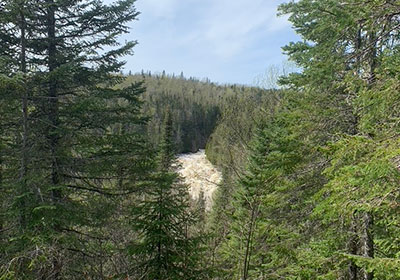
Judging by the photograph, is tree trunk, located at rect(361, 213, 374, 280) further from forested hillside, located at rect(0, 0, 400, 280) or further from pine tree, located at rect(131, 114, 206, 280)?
pine tree, located at rect(131, 114, 206, 280)

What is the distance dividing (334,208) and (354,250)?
325 centimetres

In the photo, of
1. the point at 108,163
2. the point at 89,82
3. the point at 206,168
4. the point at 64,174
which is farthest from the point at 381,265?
the point at 206,168

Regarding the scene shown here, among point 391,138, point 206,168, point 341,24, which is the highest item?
point 341,24

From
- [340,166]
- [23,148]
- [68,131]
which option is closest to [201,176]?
[68,131]

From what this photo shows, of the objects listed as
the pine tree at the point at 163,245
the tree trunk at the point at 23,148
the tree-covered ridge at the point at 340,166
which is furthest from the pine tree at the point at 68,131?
→ the tree-covered ridge at the point at 340,166

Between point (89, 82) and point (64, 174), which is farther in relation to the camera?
point (89, 82)

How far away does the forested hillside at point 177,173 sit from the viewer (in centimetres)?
320

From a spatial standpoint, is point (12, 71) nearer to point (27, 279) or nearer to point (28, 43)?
point (28, 43)

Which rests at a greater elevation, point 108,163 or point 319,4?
point 319,4

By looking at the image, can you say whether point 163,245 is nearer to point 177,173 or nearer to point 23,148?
point 177,173

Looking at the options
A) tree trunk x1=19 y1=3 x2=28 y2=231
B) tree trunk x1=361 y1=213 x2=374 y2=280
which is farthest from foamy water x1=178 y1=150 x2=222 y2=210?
tree trunk x1=361 y1=213 x2=374 y2=280

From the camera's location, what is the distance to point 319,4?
589cm

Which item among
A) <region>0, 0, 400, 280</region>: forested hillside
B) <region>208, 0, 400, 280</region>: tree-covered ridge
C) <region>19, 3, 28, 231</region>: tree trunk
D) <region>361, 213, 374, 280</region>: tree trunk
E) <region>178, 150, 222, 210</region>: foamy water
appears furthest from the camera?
<region>178, 150, 222, 210</region>: foamy water

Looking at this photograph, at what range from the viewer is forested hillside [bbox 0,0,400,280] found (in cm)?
320
